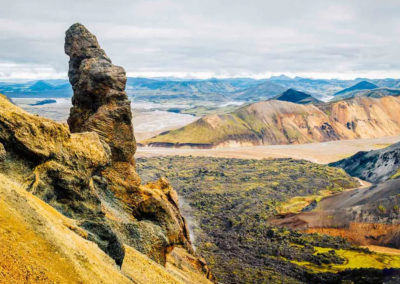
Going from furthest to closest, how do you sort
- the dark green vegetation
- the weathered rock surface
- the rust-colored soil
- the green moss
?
the rust-colored soil < the green moss < the dark green vegetation < the weathered rock surface

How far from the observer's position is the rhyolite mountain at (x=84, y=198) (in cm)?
1959

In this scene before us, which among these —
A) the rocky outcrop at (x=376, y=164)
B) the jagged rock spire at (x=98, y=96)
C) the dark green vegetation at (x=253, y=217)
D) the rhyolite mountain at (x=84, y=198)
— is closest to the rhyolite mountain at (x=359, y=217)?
the dark green vegetation at (x=253, y=217)

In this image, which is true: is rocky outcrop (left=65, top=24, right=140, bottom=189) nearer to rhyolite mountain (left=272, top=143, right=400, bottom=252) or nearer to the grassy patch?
the grassy patch

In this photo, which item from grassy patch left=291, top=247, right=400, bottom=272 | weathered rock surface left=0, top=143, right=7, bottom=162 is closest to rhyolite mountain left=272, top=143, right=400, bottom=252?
grassy patch left=291, top=247, right=400, bottom=272

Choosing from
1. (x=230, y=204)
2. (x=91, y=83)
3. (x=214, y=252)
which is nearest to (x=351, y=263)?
(x=214, y=252)

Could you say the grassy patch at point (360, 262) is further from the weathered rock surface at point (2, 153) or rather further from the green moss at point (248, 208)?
the weathered rock surface at point (2, 153)

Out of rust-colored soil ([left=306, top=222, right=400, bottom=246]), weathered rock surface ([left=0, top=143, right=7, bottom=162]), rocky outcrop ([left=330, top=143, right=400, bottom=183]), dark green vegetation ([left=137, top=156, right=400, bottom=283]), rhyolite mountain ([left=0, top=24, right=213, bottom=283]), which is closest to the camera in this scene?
rhyolite mountain ([left=0, top=24, right=213, bottom=283])

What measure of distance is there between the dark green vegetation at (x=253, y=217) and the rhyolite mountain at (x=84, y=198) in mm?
29189

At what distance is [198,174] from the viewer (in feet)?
567

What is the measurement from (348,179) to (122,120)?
141 meters

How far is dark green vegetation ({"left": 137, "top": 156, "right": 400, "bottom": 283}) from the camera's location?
7206 centimetres

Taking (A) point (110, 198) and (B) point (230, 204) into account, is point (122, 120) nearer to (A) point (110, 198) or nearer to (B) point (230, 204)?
(A) point (110, 198)

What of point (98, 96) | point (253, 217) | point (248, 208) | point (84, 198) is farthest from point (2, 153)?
point (248, 208)

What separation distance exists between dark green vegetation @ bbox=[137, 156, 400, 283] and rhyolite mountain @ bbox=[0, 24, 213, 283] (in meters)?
29.2
